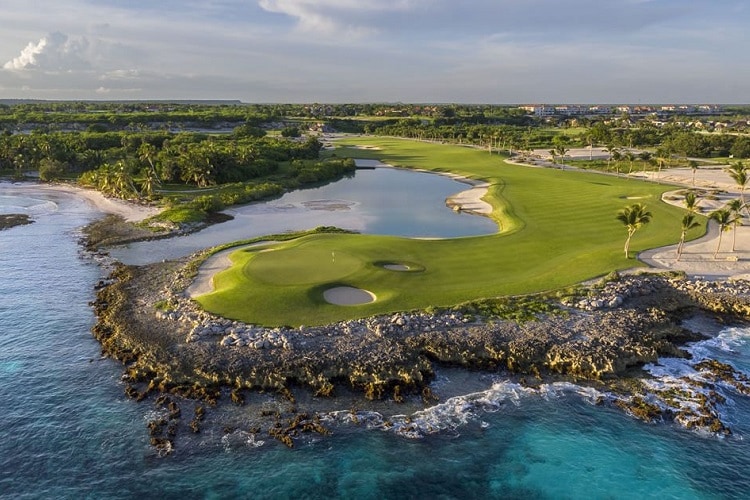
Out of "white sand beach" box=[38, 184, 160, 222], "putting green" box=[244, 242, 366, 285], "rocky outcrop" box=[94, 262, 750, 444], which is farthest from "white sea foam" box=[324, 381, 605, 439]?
"white sand beach" box=[38, 184, 160, 222]

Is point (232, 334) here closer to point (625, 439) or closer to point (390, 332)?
point (390, 332)

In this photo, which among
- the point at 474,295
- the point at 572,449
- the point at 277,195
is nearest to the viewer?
the point at 572,449

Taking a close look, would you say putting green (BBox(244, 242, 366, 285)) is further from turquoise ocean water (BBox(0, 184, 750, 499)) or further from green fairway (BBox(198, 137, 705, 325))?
turquoise ocean water (BBox(0, 184, 750, 499))

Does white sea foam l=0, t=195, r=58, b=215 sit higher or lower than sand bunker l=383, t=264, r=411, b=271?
lower

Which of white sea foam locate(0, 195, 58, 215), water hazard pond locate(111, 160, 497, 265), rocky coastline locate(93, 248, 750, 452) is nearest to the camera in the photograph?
rocky coastline locate(93, 248, 750, 452)

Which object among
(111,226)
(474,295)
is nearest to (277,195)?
(111,226)
